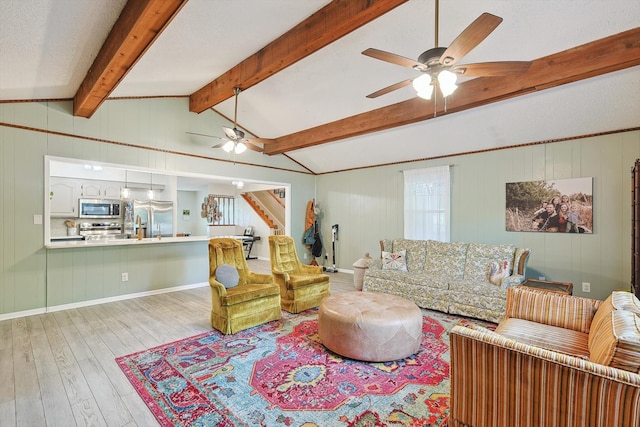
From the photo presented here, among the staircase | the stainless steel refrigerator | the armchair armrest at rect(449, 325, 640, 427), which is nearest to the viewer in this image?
the armchair armrest at rect(449, 325, 640, 427)

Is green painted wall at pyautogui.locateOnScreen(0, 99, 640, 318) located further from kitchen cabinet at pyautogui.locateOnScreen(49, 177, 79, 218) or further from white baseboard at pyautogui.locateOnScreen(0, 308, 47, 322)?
kitchen cabinet at pyautogui.locateOnScreen(49, 177, 79, 218)

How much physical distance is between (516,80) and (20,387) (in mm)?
5532

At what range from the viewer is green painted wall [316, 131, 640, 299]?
4086 millimetres

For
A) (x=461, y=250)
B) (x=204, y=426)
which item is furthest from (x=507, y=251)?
(x=204, y=426)

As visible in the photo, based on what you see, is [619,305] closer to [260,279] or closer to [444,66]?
[444,66]

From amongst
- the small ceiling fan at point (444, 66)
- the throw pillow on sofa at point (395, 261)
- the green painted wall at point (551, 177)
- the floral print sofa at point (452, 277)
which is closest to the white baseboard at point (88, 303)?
the floral print sofa at point (452, 277)

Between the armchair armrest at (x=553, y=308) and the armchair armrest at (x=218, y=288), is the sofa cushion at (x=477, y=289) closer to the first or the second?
the armchair armrest at (x=553, y=308)

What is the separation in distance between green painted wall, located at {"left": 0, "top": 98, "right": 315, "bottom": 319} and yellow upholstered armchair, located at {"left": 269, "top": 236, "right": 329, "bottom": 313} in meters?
2.07

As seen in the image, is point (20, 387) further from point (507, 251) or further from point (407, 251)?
point (507, 251)

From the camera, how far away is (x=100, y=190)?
658 centimetres

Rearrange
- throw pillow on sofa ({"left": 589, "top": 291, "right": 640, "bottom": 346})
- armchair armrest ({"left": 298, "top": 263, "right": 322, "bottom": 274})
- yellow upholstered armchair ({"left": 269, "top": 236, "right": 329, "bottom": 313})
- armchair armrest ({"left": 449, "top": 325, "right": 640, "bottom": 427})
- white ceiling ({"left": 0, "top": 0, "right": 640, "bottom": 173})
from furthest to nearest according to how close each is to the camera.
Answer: armchair armrest ({"left": 298, "top": 263, "right": 322, "bottom": 274})
yellow upholstered armchair ({"left": 269, "top": 236, "right": 329, "bottom": 313})
white ceiling ({"left": 0, "top": 0, "right": 640, "bottom": 173})
throw pillow on sofa ({"left": 589, "top": 291, "right": 640, "bottom": 346})
armchair armrest ({"left": 449, "top": 325, "right": 640, "bottom": 427})

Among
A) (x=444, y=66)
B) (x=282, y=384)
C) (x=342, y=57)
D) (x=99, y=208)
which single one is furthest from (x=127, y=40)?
(x=99, y=208)

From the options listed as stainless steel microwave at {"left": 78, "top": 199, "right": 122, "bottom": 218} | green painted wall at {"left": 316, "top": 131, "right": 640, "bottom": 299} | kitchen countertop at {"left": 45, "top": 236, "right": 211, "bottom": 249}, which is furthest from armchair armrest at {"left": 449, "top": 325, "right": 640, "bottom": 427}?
stainless steel microwave at {"left": 78, "top": 199, "right": 122, "bottom": 218}

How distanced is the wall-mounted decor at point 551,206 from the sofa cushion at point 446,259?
1.02 meters
